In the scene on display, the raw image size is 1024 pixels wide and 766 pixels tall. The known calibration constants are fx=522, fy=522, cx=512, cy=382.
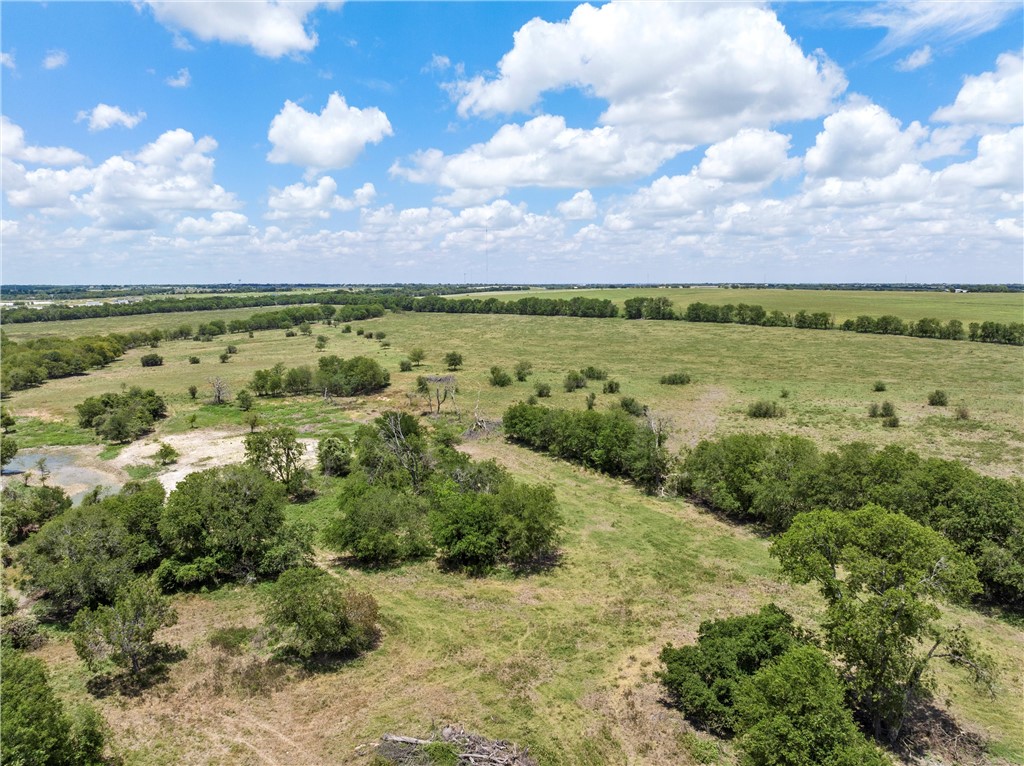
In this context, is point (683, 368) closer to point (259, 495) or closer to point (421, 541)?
point (421, 541)

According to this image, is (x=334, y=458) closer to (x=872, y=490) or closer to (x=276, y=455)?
(x=276, y=455)

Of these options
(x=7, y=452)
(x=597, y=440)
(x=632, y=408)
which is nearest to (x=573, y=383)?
(x=632, y=408)

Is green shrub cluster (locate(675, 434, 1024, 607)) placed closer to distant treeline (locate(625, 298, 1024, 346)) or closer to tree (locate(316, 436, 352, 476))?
tree (locate(316, 436, 352, 476))

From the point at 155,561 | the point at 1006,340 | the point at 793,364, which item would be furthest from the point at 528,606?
the point at 1006,340

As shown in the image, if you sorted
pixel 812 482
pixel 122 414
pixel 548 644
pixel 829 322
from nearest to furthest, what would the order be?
pixel 548 644 < pixel 812 482 < pixel 122 414 < pixel 829 322

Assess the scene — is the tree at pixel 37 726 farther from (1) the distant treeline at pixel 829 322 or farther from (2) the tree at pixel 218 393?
(1) the distant treeline at pixel 829 322

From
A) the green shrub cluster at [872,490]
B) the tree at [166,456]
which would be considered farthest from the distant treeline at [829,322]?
the tree at [166,456]

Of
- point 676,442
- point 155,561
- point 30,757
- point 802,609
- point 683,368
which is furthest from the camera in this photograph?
point 683,368

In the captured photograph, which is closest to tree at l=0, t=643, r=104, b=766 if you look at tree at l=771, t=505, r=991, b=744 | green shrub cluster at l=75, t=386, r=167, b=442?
tree at l=771, t=505, r=991, b=744
